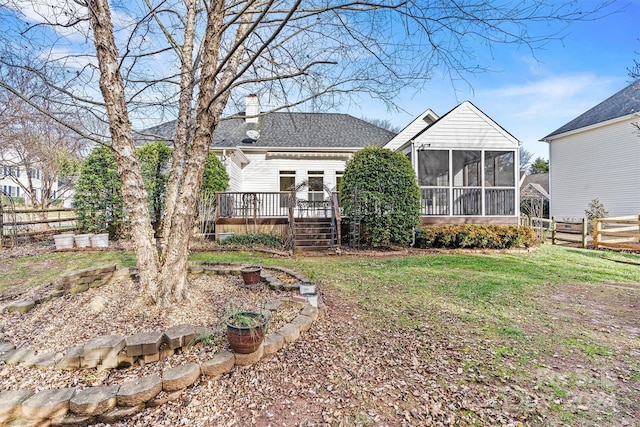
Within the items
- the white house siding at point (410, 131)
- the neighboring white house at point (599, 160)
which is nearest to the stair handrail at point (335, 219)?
the white house siding at point (410, 131)

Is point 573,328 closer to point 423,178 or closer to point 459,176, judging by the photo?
point 423,178

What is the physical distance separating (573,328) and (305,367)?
3352 millimetres

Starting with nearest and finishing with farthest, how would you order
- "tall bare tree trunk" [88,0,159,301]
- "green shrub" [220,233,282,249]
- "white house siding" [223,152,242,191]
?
"tall bare tree trunk" [88,0,159,301], "green shrub" [220,233,282,249], "white house siding" [223,152,242,191]

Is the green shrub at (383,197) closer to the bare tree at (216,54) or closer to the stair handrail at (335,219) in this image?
the stair handrail at (335,219)

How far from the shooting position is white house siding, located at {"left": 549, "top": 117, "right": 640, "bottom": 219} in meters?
13.6

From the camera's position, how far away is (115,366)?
2.51 m

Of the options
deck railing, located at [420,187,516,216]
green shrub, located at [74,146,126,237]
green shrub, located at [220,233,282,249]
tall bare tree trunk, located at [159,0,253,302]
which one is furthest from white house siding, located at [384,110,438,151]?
tall bare tree trunk, located at [159,0,253,302]

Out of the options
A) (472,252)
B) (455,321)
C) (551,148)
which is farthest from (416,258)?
(551,148)

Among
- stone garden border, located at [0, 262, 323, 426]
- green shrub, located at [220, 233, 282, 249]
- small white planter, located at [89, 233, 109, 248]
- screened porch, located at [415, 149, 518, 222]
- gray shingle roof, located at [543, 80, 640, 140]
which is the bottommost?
stone garden border, located at [0, 262, 323, 426]

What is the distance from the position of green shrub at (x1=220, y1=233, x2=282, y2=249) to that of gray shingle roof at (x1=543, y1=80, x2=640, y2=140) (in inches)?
647

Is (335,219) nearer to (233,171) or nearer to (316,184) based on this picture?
(316,184)

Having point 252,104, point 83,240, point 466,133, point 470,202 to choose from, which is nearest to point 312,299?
point 252,104

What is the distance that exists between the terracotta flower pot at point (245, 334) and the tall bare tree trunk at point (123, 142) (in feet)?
5.00

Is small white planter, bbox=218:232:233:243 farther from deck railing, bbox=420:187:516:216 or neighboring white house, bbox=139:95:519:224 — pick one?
deck railing, bbox=420:187:516:216
